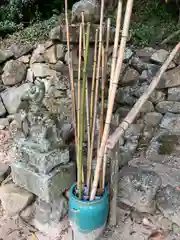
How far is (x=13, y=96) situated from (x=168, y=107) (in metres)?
1.62

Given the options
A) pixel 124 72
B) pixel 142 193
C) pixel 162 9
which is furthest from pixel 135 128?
pixel 162 9

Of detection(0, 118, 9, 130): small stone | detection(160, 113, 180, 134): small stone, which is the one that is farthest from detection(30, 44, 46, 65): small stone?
detection(160, 113, 180, 134): small stone

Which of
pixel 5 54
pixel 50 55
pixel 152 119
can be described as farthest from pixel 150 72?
pixel 5 54

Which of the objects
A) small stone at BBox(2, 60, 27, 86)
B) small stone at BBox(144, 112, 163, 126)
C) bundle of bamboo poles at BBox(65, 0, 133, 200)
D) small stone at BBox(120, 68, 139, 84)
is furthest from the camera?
small stone at BBox(2, 60, 27, 86)

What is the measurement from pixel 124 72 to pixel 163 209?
1520 millimetres

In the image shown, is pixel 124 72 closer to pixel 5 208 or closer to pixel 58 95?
pixel 58 95

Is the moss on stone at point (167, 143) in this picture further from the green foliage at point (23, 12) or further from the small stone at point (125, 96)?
the green foliage at point (23, 12)

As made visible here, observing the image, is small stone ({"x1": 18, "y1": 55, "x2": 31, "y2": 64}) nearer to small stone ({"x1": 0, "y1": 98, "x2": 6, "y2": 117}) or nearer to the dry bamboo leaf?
small stone ({"x1": 0, "y1": 98, "x2": 6, "y2": 117})

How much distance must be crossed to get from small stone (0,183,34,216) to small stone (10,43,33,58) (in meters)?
1.96

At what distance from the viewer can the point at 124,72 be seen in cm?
286

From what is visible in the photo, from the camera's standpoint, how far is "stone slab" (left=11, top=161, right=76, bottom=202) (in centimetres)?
163

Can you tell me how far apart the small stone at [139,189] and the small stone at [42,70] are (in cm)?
185

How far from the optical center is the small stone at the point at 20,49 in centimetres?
344

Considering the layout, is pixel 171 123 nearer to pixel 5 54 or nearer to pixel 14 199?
pixel 14 199
